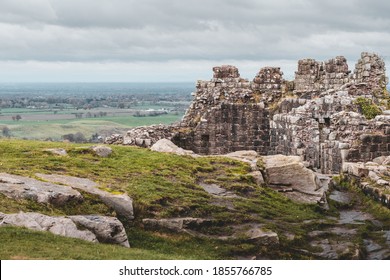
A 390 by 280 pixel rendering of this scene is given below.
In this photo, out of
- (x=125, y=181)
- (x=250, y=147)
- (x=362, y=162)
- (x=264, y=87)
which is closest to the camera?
(x=125, y=181)

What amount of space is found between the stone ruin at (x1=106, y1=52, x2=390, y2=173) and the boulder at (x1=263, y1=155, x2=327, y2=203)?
496cm

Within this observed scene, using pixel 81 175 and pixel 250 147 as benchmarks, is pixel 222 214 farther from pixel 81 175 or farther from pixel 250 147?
pixel 250 147

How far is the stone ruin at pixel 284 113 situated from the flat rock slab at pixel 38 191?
1318 cm

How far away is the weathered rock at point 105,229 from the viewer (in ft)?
52.6

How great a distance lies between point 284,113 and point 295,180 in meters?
12.0

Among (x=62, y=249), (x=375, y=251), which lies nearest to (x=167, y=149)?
→ (x=375, y=251)

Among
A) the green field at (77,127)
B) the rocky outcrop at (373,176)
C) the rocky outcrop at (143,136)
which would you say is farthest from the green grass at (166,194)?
the green field at (77,127)

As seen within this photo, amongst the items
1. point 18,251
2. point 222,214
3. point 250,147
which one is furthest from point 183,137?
point 18,251

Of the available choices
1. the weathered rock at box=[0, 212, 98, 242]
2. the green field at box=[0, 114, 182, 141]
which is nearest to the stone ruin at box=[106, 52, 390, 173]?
the weathered rock at box=[0, 212, 98, 242]

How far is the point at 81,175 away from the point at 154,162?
3.25 meters

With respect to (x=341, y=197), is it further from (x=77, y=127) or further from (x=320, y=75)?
(x=77, y=127)

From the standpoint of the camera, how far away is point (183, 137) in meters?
37.6

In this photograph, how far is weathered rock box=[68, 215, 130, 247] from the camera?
16.0 metres

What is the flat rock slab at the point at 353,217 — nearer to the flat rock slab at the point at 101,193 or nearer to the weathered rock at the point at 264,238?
the weathered rock at the point at 264,238
